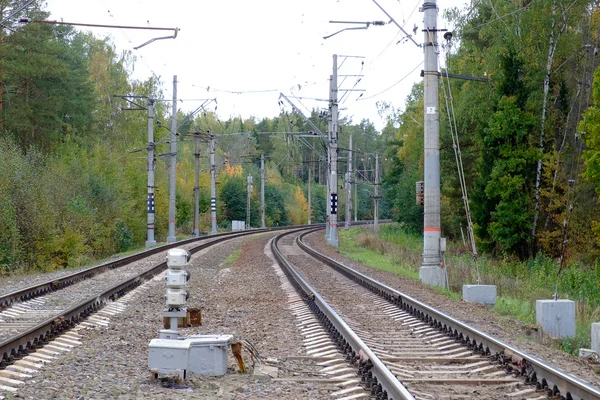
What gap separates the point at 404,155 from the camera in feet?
194

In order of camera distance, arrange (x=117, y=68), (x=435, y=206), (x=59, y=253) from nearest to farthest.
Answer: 1. (x=435, y=206)
2. (x=59, y=253)
3. (x=117, y=68)

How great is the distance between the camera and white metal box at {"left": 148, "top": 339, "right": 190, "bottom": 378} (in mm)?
7062

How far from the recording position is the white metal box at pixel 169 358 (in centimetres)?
706

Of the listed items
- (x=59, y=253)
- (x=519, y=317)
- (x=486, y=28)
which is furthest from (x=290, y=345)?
(x=486, y=28)

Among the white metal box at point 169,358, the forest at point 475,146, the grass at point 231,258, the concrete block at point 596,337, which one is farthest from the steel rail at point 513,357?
the grass at point 231,258

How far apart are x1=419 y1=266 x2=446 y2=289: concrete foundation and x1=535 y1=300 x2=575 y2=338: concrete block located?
695 cm

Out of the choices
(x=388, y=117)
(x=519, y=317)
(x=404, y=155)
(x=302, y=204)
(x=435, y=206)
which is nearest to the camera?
(x=519, y=317)

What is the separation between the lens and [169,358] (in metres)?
7.09

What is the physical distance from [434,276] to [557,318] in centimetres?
711

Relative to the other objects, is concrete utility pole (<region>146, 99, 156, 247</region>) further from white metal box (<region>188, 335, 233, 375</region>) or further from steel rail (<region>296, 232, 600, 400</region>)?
white metal box (<region>188, 335, 233, 375</region>)

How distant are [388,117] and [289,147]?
145 ft

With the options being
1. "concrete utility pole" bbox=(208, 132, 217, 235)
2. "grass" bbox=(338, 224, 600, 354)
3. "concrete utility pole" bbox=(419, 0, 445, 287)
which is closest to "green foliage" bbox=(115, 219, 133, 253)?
"grass" bbox=(338, 224, 600, 354)

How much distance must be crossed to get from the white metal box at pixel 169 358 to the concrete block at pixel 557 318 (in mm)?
6117

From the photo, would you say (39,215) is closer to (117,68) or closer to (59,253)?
(59,253)
